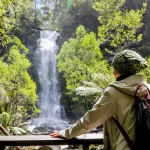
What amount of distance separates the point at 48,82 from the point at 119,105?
13.2 metres

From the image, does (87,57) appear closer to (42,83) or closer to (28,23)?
(42,83)

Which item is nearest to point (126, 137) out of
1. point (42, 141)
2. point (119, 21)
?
point (42, 141)

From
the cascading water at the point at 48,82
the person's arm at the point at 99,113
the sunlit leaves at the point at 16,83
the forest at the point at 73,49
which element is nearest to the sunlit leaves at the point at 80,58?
the forest at the point at 73,49

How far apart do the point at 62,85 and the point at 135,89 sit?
13145 mm

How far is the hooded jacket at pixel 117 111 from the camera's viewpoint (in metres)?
0.92

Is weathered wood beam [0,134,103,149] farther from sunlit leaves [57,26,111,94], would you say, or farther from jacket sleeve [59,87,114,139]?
sunlit leaves [57,26,111,94]

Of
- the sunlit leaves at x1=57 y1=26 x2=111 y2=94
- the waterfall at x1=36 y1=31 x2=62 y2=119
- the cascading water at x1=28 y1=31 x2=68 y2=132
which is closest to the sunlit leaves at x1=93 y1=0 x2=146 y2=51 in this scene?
the sunlit leaves at x1=57 y1=26 x2=111 y2=94

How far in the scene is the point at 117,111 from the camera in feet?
3.07

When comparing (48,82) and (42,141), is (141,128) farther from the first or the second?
(48,82)

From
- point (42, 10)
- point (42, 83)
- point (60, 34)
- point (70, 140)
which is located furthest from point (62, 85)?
point (70, 140)

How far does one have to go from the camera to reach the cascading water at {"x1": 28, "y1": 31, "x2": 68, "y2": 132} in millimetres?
13117

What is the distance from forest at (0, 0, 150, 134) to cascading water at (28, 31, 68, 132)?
1.09ft

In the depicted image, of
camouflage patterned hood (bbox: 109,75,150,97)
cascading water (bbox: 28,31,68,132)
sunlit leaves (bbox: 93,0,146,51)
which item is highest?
sunlit leaves (bbox: 93,0,146,51)

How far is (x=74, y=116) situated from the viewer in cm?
1270
